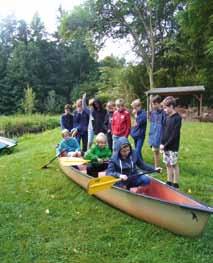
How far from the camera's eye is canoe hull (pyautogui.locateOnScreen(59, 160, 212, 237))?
498cm

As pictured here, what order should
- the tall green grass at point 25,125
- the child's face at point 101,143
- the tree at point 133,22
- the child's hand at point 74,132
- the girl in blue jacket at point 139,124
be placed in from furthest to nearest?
the tree at point 133,22, the tall green grass at point 25,125, the child's hand at point 74,132, the girl in blue jacket at point 139,124, the child's face at point 101,143

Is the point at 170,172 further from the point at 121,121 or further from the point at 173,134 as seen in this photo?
the point at 121,121

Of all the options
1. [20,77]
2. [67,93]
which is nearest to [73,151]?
[20,77]

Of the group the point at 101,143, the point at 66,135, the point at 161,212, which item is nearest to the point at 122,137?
the point at 101,143

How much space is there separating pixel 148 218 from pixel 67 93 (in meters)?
54.9

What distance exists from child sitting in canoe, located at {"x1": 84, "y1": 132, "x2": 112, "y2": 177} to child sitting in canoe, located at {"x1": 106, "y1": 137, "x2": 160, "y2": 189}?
113 centimetres

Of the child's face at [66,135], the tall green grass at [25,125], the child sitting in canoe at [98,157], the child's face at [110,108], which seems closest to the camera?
the child sitting in canoe at [98,157]

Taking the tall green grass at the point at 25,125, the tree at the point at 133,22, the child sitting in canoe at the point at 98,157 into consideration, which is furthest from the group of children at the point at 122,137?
the tree at the point at 133,22

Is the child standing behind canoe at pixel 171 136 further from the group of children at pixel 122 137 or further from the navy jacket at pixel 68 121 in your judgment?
the navy jacket at pixel 68 121

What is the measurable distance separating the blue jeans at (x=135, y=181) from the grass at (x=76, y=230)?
455 millimetres

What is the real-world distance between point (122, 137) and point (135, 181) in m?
0.70

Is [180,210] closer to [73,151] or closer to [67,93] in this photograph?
[73,151]

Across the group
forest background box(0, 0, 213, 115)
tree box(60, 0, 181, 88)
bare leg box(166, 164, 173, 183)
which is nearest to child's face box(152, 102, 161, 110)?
bare leg box(166, 164, 173, 183)

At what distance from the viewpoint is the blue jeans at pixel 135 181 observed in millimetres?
6141
